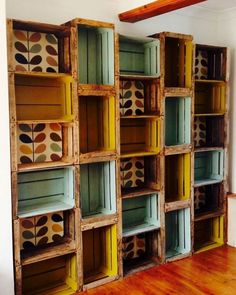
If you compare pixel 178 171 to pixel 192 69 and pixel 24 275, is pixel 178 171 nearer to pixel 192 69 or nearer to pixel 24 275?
pixel 192 69

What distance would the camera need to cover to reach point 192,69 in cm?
402

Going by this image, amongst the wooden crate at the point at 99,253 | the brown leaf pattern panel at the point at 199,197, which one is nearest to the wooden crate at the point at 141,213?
the wooden crate at the point at 99,253

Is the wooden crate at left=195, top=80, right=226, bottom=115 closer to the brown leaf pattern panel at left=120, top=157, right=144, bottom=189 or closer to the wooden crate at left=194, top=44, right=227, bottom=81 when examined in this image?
the wooden crate at left=194, top=44, right=227, bottom=81

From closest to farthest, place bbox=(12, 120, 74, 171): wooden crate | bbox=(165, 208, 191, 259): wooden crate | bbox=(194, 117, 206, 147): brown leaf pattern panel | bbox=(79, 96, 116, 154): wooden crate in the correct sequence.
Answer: bbox=(12, 120, 74, 171): wooden crate
bbox=(79, 96, 116, 154): wooden crate
bbox=(165, 208, 191, 259): wooden crate
bbox=(194, 117, 206, 147): brown leaf pattern panel

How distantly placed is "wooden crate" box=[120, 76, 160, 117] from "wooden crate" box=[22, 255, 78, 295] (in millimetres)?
1573

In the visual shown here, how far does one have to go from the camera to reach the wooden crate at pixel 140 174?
3.90 meters

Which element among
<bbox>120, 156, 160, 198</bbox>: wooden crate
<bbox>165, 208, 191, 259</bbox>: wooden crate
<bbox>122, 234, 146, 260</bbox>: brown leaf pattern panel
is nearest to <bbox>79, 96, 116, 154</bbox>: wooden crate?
<bbox>120, 156, 160, 198</bbox>: wooden crate

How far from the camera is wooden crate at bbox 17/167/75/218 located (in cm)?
327

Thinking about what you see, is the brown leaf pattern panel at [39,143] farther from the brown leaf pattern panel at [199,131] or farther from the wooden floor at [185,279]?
the brown leaf pattern panel at [199,131]

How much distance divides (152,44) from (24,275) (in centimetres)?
255

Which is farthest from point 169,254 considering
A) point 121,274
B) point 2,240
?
point 2,240

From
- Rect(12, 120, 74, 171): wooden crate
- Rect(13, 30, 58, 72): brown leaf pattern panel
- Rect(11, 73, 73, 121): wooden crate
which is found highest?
Rect(13, 30, 58, 72): brown leaf pattern panel

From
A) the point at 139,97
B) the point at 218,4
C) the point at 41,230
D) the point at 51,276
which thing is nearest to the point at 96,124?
the point at 139,97

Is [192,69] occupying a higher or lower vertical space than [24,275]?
higher
